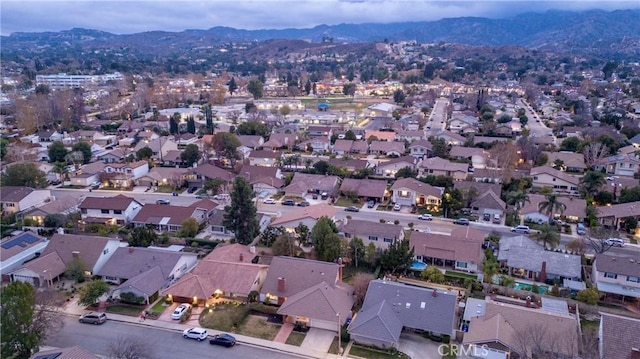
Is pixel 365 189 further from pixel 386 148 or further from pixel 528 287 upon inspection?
pixel 528 287

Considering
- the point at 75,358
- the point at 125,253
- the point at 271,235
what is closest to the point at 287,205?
the point at 271,235

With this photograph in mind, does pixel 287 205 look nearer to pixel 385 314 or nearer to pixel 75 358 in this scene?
pixel 385 314

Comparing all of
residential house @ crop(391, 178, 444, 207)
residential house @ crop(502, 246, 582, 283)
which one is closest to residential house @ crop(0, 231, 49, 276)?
residential house @ crop(391, 178, 444, 207)

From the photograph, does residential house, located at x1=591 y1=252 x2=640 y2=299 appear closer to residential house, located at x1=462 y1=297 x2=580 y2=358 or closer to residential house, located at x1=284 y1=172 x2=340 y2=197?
residential house, located at x1=462 y1=297 x2=580 y2=358

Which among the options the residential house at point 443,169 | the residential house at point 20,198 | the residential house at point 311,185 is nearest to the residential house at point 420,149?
the residential house at point 443,169

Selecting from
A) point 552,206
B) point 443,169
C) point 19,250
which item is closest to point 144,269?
point 19,250

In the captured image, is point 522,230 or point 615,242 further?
point 522,230
